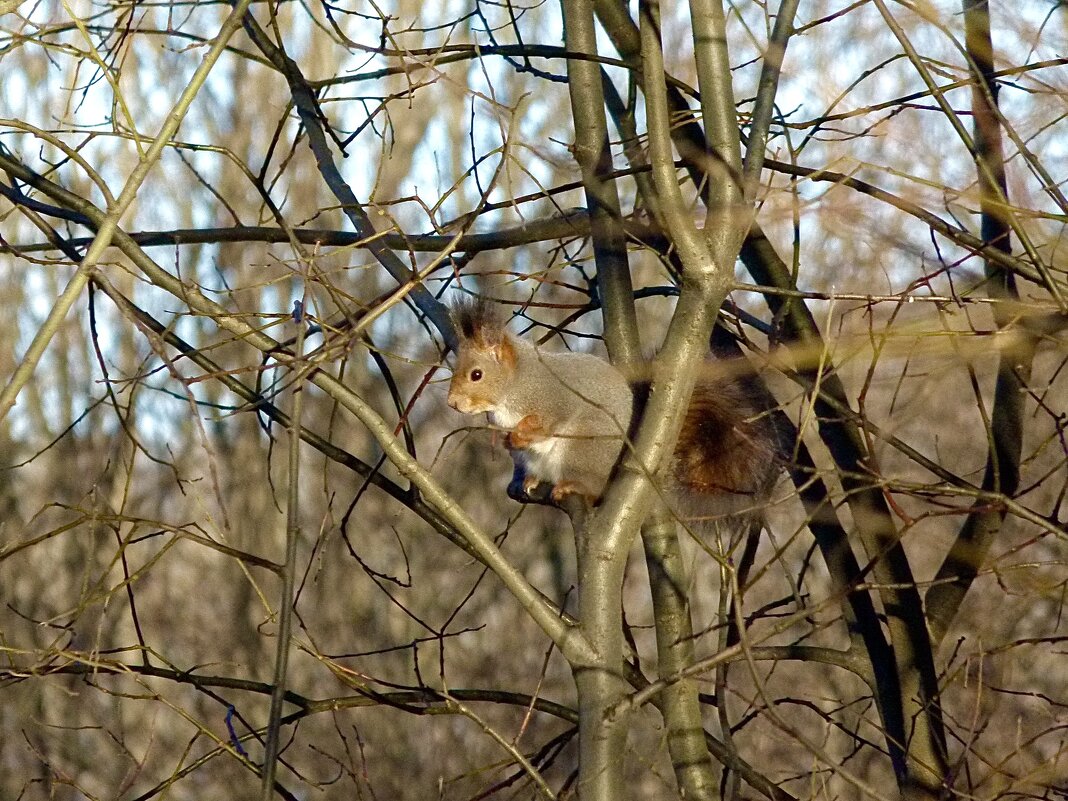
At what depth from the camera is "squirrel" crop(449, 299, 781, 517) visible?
2.50m

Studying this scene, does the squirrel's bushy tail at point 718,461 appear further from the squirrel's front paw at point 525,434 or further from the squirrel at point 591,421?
the squirrel's front paw at point 525,434

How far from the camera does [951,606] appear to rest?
2.36 meters

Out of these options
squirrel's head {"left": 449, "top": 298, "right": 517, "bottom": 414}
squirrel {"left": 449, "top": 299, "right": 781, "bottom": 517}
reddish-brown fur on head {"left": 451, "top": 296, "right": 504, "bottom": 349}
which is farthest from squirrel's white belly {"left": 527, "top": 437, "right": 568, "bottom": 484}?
reddish-brown fur on head {"left": 451, "top": 296, "right": 504, "bottom": 349}

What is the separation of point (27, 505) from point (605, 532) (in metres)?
7.01

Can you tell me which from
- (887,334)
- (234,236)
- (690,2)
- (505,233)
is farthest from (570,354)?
(887,334)

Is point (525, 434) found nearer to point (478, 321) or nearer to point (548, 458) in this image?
point (548, 458)

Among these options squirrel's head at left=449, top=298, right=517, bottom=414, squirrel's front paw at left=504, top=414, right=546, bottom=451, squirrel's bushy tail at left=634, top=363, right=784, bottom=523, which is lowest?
squirrel's bushy tail at left=634, top=363, right=784, bottom=523

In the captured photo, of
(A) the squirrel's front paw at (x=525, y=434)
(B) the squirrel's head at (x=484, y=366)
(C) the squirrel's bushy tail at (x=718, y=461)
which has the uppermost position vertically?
(B) the squirrel's head at (x=484, y=366)

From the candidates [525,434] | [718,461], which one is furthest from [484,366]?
[718,461]

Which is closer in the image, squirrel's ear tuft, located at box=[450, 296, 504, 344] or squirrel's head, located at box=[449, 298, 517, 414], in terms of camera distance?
squirrel's ear tuft, located at box=[450, 296, 504, 344]

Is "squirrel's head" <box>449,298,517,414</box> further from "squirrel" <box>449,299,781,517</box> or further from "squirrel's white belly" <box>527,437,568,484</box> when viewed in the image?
"squirrel's white belly" <box>527,437,568,484</box>

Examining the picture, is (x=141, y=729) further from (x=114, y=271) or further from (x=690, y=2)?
(x=690, y=2)

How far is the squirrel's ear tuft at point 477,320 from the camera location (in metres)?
2.37

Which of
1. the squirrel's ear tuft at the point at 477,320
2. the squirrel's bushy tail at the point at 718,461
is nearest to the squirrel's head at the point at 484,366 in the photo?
the squirrel's ear tuft at the point at 477,320
